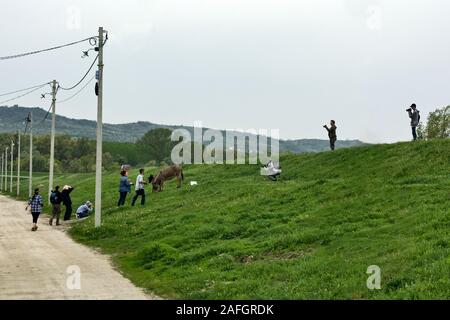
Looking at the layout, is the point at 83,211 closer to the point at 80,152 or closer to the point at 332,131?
the point at 332,131

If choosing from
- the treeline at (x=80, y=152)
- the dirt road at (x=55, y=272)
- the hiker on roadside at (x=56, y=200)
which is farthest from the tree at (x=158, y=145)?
the dirt road at (x=55, y=272)

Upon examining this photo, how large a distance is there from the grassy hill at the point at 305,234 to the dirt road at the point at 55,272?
0.81 metres

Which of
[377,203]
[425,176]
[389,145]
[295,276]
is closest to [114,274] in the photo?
[295,276]

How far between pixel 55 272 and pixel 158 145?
134 m

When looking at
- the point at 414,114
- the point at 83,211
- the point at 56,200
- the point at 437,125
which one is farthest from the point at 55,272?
the point at 437,125

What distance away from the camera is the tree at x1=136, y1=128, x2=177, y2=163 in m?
150

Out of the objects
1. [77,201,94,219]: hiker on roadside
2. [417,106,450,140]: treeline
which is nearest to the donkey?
[77,201,94,219]: hiker on roadside

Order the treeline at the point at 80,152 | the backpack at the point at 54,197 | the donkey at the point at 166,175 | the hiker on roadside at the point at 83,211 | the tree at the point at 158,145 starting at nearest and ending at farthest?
the backpack at the point at 54,197 → the hiker on roadside at the point at 83,211 → the donkey at the point at 166,175 → the tree at the point at 158,145 → the treeline at the point at 80,152

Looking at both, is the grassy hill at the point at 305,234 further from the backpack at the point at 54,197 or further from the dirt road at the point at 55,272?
the backpack at the point at 54,197

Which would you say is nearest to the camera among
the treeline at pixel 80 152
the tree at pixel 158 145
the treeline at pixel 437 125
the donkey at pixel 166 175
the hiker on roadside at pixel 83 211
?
the hiker on roadside at pixel 83 211

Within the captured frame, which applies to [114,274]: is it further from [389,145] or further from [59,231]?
[389,145]

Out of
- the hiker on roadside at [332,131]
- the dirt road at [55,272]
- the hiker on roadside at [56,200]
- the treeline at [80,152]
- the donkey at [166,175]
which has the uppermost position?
the treeline at [80,152]

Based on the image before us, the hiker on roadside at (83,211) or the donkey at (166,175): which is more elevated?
the donkey at (166,175)

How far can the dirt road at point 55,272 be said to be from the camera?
14.6 metres
